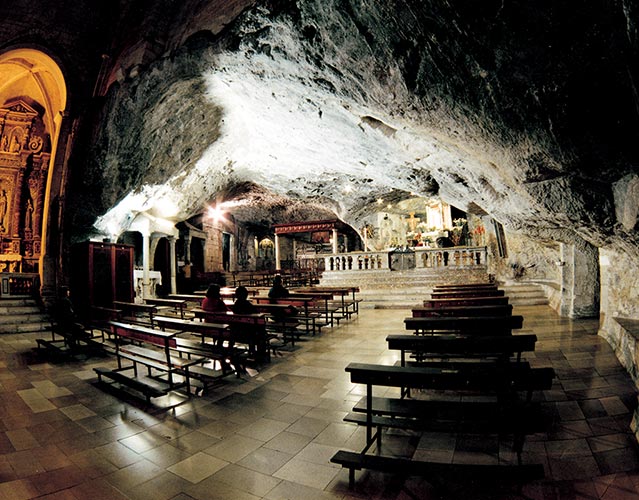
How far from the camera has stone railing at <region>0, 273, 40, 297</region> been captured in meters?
10.2

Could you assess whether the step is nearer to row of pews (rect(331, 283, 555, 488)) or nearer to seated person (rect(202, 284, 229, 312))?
seated person (rect(202, 284, 229, 312))

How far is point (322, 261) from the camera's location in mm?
27812

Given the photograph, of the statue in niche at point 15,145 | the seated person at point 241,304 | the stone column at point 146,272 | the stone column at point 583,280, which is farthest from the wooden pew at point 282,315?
the statue in niche at point 15,145

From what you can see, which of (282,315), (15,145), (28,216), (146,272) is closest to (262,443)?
(282,315)

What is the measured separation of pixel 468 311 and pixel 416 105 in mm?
3230

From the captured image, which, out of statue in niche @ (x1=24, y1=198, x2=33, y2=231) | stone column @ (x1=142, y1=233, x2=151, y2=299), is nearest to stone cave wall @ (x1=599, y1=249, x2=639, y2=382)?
stone column @ (x1=142, y1=233, x2=151, y2=299)

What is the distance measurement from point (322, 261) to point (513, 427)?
84.3 feet

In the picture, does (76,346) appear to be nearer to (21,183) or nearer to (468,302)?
(468,302)

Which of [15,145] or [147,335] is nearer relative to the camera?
[147,335]

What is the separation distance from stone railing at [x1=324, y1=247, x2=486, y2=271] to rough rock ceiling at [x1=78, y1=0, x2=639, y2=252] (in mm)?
2940

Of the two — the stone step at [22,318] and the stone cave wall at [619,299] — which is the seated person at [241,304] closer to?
the stone cave wall at [619,299]

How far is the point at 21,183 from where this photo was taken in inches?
531

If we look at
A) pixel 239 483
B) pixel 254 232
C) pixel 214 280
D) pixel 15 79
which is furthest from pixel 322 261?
pixel 239 483

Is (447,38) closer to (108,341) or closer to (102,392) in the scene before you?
(102,392)
